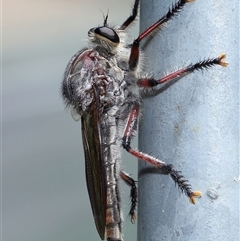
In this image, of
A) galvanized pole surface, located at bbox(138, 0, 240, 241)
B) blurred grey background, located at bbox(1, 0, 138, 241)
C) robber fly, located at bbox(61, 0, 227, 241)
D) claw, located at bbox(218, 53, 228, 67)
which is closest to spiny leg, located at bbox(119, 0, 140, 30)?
robber fly, located at bbox(61, 0, 227, 241)

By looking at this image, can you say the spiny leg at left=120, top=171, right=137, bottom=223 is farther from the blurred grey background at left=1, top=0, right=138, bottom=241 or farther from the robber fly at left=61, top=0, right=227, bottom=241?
the blurred grey background at left=1, top=0, right=138, bottom=241

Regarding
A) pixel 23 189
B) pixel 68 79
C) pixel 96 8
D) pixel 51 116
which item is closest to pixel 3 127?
pixel 51 116

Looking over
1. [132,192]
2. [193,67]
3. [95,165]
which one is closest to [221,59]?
[193,67]

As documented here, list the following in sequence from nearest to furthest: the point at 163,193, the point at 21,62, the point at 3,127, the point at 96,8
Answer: the point at 163,193
the point at 3,127
the point at 21,62
the point at 96,8

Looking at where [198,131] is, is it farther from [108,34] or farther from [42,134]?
[42,134]

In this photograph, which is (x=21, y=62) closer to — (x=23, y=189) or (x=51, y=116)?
(x=51, y=116)
